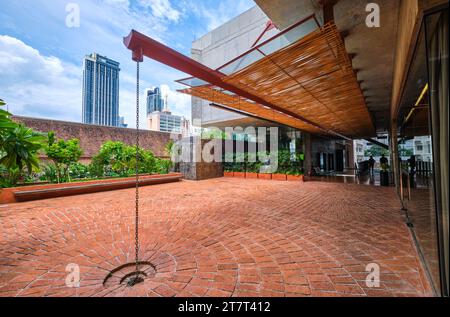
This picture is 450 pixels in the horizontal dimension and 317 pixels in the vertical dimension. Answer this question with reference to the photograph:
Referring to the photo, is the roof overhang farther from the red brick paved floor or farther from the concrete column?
Answer: the concrete column

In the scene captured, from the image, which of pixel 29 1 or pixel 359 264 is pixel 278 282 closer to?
pixel 359 264

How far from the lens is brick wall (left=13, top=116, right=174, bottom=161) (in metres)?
10.2

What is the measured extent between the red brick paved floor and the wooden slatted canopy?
2864 mm

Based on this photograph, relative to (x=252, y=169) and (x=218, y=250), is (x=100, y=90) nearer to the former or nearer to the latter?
(x=252, y=169)

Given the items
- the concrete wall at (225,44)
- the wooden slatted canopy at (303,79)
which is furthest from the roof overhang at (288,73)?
the concrete wall at (225,44)

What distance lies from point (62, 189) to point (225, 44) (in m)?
13.3

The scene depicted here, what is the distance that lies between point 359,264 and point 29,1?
9.00 metres

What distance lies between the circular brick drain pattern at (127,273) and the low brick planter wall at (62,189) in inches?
165

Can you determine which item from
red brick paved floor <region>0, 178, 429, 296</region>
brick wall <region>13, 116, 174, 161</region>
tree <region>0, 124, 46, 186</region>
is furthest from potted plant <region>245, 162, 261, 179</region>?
tree <region>0, 124, 46, 186</region>

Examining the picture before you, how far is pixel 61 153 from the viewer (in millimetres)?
6410

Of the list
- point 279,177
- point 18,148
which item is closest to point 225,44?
point 279,177

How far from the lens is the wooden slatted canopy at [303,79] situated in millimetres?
2828

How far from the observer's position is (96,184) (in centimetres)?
674

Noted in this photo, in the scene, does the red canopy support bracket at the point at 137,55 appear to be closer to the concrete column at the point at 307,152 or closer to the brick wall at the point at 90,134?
the brick wall at the point at 90,134
